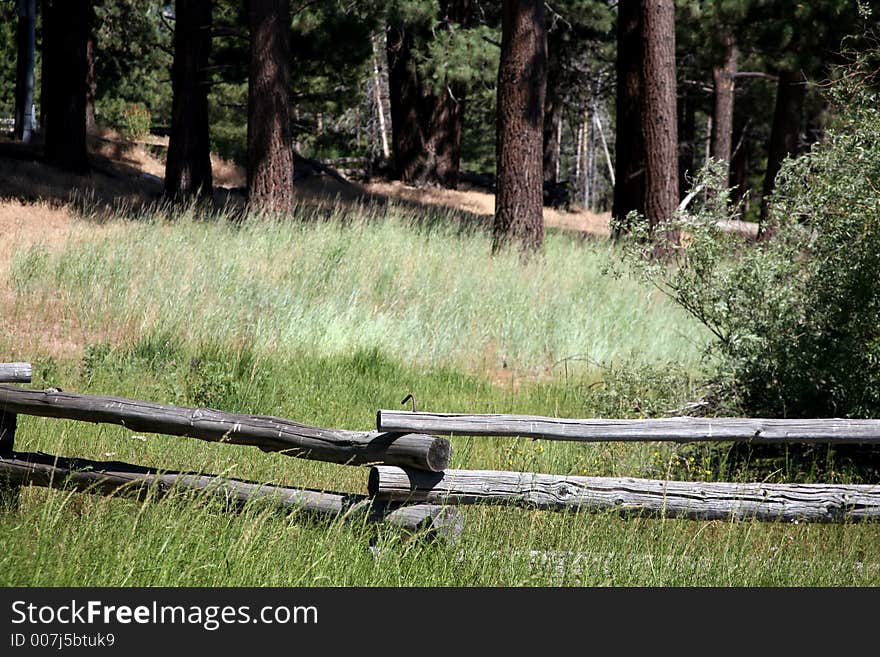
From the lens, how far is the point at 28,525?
4.61 m

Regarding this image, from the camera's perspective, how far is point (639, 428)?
17.3 ft

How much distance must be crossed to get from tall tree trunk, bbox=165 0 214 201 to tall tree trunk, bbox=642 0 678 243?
757cm

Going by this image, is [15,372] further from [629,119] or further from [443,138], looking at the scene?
[443,138]

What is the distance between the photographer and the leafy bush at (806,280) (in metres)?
6.51

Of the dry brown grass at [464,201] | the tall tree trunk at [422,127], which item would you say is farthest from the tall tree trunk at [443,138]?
the dry brown grass at [464,201]

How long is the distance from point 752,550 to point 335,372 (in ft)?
14.1

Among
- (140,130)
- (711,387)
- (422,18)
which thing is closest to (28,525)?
(711,387)

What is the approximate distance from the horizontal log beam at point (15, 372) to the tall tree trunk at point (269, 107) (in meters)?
10.5

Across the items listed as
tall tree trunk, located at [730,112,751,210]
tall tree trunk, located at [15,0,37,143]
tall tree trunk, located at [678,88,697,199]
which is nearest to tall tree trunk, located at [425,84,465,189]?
tall tree trunk, located at [678,88,697,199]

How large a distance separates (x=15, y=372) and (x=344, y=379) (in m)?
3.67

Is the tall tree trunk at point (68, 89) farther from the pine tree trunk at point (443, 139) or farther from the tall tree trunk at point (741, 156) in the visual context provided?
the tall tree trunk at point (741, 156)

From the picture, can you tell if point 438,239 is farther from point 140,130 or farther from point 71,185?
point 140,130

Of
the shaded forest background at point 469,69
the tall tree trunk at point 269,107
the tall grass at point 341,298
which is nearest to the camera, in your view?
the tall grass at point 341,298

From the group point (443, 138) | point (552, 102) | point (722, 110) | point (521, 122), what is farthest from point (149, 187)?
point (552, 102)
